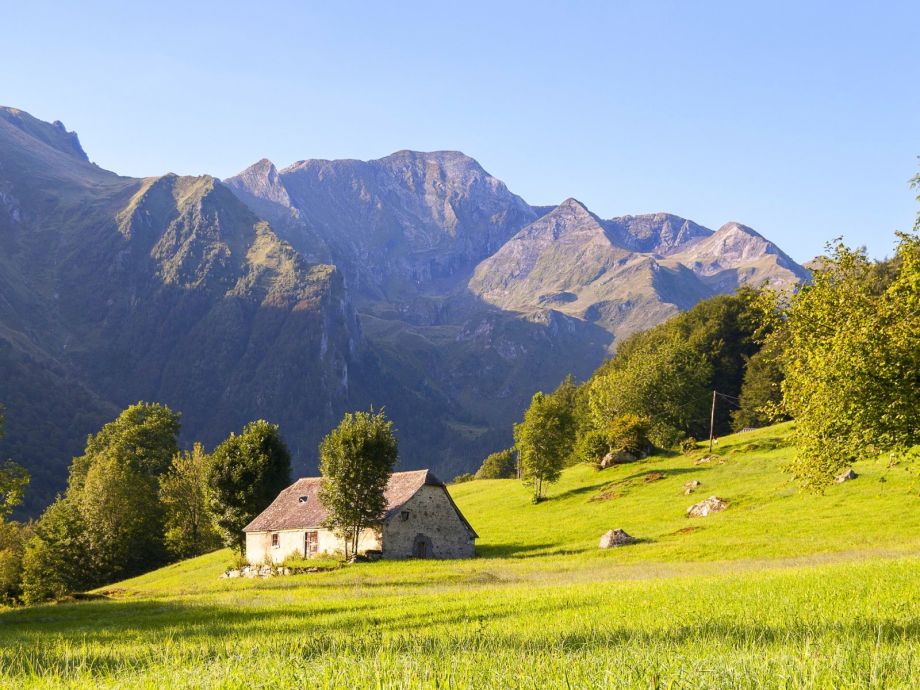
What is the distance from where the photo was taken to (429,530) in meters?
66.6

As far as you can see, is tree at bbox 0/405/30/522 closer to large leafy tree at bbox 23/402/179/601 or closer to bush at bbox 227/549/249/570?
bush at bbox 227/549/249/570

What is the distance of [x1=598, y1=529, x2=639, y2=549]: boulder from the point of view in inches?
2190

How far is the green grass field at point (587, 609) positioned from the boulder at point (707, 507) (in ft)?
3.06

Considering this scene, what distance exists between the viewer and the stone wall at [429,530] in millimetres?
64500

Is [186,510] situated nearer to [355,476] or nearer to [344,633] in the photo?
[355,476]

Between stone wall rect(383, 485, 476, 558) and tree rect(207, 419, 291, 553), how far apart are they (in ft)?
60.8

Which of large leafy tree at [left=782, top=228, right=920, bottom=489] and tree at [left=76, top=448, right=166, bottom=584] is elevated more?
large leafy tree at [left=782, top=228, right=920, bottom=489]

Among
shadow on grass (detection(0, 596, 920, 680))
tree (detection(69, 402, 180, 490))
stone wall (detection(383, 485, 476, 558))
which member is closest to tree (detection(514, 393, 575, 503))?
stone wall (detection(383, 485, 476, 558))

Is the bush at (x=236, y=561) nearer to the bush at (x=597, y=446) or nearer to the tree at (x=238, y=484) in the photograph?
the tree at (x=238, y=484)

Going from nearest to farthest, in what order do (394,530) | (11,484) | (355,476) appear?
(11,484)
(355,476)
(394,530)

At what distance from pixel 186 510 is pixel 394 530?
36.4m

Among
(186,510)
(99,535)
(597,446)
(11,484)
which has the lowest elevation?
(99,535)

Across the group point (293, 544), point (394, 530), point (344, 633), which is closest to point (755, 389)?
point (394, 530)

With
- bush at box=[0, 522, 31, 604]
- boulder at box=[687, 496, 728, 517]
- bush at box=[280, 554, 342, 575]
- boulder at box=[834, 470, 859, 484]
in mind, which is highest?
boulder at box=[834, 470, 859, 484]
